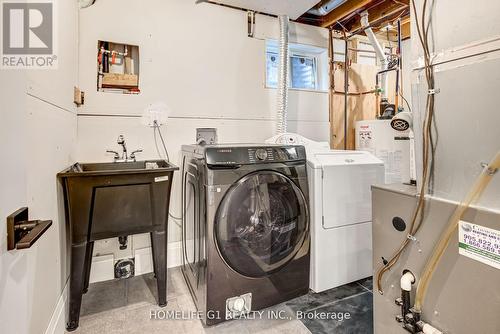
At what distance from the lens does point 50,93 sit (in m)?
1.35

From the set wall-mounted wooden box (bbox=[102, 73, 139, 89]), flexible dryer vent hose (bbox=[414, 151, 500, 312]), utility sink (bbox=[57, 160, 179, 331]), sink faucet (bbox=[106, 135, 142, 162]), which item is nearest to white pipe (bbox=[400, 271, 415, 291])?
A: flexible dryer vent hose (bbox=[414, 151, 500, 312])

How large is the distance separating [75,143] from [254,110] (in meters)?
1.65

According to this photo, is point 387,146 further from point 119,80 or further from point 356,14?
point 119,80

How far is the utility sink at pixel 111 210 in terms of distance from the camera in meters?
1.50

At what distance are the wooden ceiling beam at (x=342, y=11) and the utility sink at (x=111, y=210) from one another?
2.41 metres

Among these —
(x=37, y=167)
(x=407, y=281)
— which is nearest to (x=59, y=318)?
(x=37, y=167)

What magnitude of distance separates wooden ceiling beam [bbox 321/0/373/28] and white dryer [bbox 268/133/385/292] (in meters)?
1.60

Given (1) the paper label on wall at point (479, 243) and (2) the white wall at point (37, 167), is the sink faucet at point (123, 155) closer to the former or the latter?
(2) the white wall at point (37, 167)

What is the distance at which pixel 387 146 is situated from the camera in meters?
2.74

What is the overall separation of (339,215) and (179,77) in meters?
1.84

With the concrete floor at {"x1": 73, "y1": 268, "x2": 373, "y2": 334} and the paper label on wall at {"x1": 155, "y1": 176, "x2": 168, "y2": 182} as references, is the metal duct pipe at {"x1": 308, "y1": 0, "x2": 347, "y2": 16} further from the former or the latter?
the concrete floor at {"x1": 73, "y1": 268, "x2": 373, "y2": 334}

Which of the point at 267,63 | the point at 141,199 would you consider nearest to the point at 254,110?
the point at 267,63

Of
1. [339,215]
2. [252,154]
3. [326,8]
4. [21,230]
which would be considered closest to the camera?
[21,230]

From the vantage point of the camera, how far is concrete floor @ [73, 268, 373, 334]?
5.13 ft
